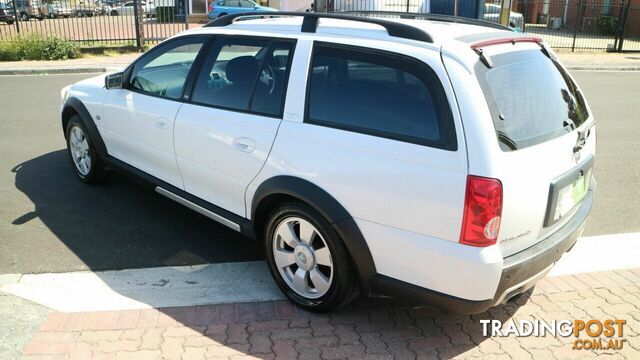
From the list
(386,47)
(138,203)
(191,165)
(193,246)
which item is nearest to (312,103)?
(386,47)

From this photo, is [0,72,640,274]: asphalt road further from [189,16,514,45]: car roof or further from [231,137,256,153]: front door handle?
[189,16,514,45]: car roof

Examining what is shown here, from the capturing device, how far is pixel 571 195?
3.18 meters

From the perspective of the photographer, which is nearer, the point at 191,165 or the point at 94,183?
the point at 191,165

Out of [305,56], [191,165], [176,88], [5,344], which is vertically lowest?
[5,344]

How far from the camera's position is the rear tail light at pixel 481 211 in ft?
8.48

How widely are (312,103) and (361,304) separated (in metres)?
1.33

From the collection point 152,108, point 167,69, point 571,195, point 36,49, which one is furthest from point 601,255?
point 36,49

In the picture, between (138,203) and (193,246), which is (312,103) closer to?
(193,246)

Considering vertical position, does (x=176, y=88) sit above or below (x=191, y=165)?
→ above

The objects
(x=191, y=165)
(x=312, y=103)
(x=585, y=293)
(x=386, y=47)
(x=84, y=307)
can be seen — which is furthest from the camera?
(x=191, y=165)

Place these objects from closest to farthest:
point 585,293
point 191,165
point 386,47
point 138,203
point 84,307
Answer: point 386,47 < point 84,307 < point 585,293 < point 191,165 < point 138,203

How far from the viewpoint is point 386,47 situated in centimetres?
297

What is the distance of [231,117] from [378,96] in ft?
3.64

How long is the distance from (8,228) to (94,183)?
40.5 inches
